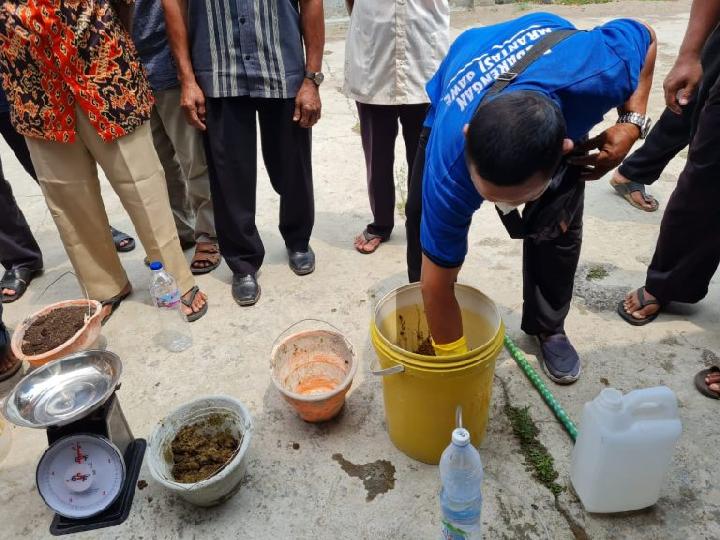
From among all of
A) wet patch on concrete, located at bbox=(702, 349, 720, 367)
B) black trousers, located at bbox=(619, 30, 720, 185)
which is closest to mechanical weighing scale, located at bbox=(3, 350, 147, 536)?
wet patch on concrete, located at bbox=(702, 349, 720, 367)

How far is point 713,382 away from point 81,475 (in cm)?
242

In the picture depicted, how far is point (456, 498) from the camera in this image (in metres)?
1.45

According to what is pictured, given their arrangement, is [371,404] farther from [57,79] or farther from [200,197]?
[57,79]

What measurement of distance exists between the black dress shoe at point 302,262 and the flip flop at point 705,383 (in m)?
2.00

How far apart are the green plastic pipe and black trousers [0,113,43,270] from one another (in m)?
2.82

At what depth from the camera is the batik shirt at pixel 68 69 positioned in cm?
204

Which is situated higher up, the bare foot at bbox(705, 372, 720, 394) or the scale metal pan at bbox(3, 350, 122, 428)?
the scale metal pan at bbox(3, 350, 122, 428)

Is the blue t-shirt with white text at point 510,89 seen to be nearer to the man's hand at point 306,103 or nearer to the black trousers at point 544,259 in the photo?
the black trousers at point 544,259

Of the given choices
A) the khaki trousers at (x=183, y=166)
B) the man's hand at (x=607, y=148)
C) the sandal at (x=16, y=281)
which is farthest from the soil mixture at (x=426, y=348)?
the sandal at (x=16, y=281)

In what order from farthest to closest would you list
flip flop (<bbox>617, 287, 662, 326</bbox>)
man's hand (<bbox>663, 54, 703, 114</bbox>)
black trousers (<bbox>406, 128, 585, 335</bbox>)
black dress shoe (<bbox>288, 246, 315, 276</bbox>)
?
1. black dress shoe (<bbox>288, 246, 315, 276</bbox>)
2. flip flop (<bbox>617, 287, 662, 326</bbox>)
3. man's hand (<bbox>663, 54, 703, 114</bbox>)
4. black trousers (<bbox>406, 128, 585, 335</bbox>)

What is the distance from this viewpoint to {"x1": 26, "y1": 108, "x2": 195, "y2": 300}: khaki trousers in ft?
7.82

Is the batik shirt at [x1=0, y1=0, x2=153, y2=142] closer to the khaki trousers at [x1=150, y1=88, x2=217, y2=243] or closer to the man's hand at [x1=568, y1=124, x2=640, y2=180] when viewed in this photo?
the khaki trousers at [x1=150, y1=88, x2=217, y2=243]

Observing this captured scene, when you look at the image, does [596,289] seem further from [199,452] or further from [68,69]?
[68,69]

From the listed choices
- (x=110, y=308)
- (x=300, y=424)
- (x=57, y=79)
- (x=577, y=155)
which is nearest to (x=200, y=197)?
(x=110, y=308)
